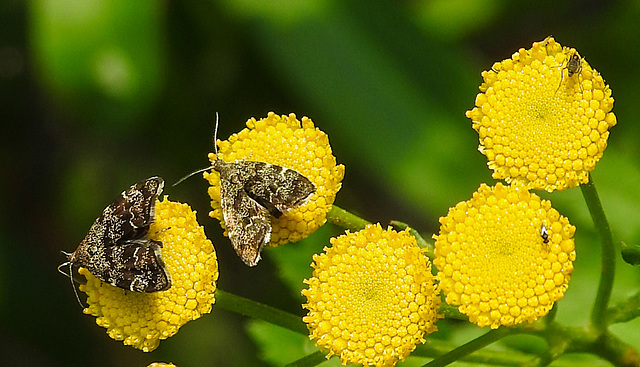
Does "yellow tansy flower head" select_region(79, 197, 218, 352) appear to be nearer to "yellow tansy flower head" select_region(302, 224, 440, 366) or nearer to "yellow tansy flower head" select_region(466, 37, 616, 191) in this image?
"yellow tansy flower head" select_region(302, 224, 440, 366)

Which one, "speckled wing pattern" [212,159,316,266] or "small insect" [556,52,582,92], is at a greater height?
"small insect" [556,52,582,92]

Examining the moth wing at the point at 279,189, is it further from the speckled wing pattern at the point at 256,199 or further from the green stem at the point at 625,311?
the green stem at the point at 625,311

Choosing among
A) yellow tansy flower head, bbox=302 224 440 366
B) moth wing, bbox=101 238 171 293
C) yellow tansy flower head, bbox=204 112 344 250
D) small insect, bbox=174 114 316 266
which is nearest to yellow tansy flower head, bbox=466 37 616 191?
Answer: yellow tansy flower head, bbox=302 224 440 366

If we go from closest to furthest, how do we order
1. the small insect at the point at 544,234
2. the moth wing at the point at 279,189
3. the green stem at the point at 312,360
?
1. the small insect at the point at 544,234
2. the moth wing at the point at 279,189
3. the green stem at the point at 312,360

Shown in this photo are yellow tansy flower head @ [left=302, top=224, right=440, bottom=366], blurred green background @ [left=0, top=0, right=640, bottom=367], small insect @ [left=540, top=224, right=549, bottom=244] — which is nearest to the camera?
small insect @ [left=540, top=224, right=549, bottom=244]

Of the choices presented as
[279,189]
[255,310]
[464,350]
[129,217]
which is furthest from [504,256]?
[129,217]

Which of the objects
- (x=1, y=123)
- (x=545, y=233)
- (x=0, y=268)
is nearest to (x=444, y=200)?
(x=545, y=233)

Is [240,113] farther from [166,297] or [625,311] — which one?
[625,311]

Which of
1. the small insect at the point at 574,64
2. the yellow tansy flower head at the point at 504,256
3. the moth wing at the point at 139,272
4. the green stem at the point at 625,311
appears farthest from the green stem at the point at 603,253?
the moth wing at the point at 139,272
